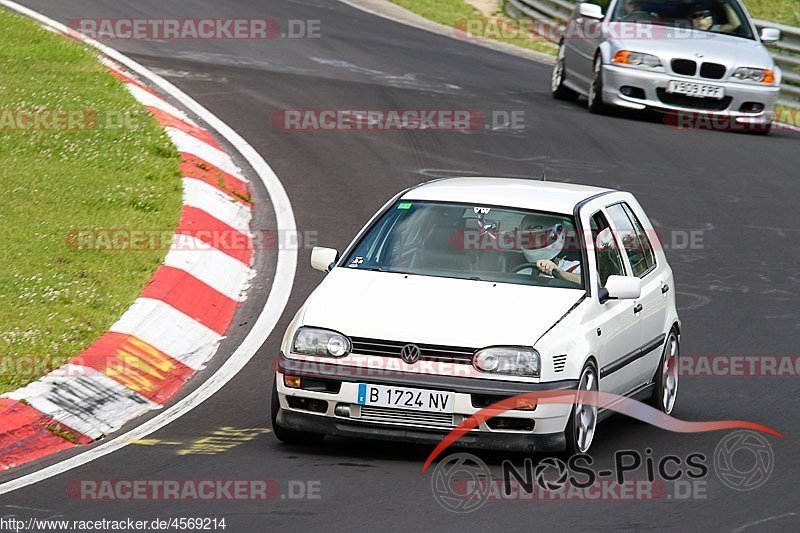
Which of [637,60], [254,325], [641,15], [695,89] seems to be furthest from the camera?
[641,15]

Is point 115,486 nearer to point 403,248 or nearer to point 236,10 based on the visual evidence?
point 403,248

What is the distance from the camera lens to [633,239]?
9859mm

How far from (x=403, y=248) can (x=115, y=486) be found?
2360 mm

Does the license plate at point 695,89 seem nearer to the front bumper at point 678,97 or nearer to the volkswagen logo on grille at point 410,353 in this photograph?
the front bumper at point 678,97

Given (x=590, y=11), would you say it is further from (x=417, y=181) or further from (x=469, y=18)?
(x=469, y=18)

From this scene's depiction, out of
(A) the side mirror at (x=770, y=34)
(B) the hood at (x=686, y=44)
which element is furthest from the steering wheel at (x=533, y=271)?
(A) the side mirror at (x=770, y=34)

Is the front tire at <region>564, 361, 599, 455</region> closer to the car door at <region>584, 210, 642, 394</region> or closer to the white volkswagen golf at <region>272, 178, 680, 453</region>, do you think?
the white volkswagen golf at <region>272, 178, 680, 453</region>

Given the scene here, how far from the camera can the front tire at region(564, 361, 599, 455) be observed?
811 centimetres

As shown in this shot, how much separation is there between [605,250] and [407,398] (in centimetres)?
191

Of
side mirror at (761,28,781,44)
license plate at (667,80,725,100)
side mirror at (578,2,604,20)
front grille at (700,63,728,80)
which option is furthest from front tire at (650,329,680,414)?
side mirror at (761,28,781,44)

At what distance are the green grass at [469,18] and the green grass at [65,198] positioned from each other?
10651 mm

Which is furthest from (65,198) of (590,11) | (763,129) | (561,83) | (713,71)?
(763,129)

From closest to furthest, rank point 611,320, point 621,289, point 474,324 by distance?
point 474,324, point 621,289, point 611,320

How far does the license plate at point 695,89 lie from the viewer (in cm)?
1869
